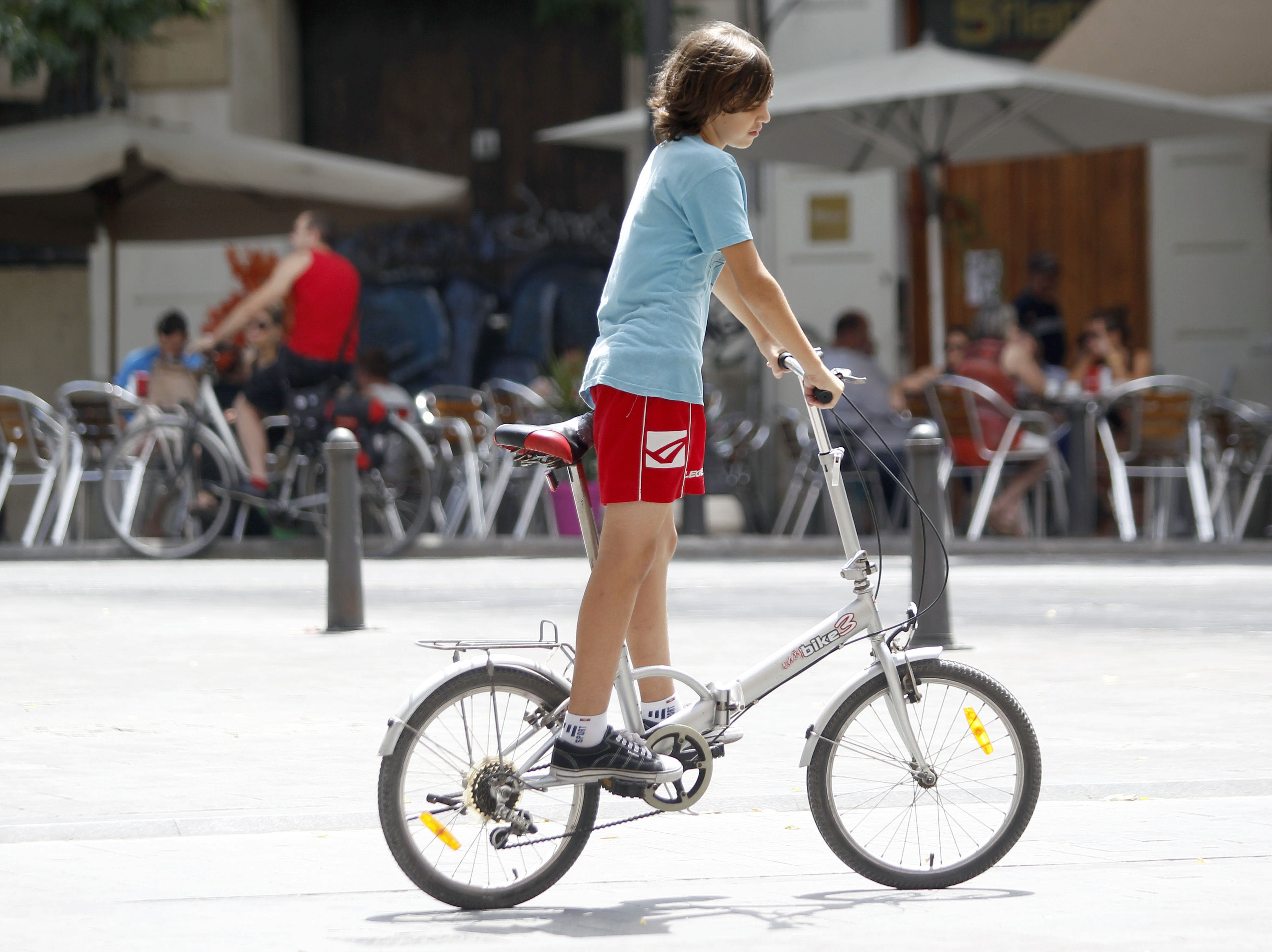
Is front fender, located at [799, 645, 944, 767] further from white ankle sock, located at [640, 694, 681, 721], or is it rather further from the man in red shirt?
the man in red shirt

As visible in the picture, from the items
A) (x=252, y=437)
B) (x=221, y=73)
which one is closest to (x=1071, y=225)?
(x=252, y=437)

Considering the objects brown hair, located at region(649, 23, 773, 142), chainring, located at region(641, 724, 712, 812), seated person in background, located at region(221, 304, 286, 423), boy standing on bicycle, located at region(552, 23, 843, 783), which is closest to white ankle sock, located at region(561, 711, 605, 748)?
boy standing on bicycle, located at region(552, 23, 843, 783)

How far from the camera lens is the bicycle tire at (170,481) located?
1149 cm

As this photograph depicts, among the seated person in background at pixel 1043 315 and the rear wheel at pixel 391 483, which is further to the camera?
the seated person in background at pixel 1043 315

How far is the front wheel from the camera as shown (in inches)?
161

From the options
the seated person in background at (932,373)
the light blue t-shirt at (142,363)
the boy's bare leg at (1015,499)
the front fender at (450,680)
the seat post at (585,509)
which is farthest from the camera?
the light blue t-shirt at (142,363)

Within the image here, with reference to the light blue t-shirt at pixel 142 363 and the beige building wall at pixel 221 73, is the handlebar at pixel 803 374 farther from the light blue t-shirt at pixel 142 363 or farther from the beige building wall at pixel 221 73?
the beige building wall at pixel 221 73

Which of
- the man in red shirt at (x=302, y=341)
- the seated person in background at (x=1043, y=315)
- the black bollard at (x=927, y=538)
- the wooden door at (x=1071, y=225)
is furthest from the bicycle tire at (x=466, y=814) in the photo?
the wooden door at (x=1071, y=225)

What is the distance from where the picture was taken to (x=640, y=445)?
3992mm

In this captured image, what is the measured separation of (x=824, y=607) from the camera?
911cm

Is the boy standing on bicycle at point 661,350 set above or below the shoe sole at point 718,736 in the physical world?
above

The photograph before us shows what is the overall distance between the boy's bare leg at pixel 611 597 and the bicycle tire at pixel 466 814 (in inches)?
3.7

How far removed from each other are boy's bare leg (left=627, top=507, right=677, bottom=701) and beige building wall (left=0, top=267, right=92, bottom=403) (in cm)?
1344

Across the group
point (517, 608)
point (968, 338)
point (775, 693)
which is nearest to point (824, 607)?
point (517, 608)
